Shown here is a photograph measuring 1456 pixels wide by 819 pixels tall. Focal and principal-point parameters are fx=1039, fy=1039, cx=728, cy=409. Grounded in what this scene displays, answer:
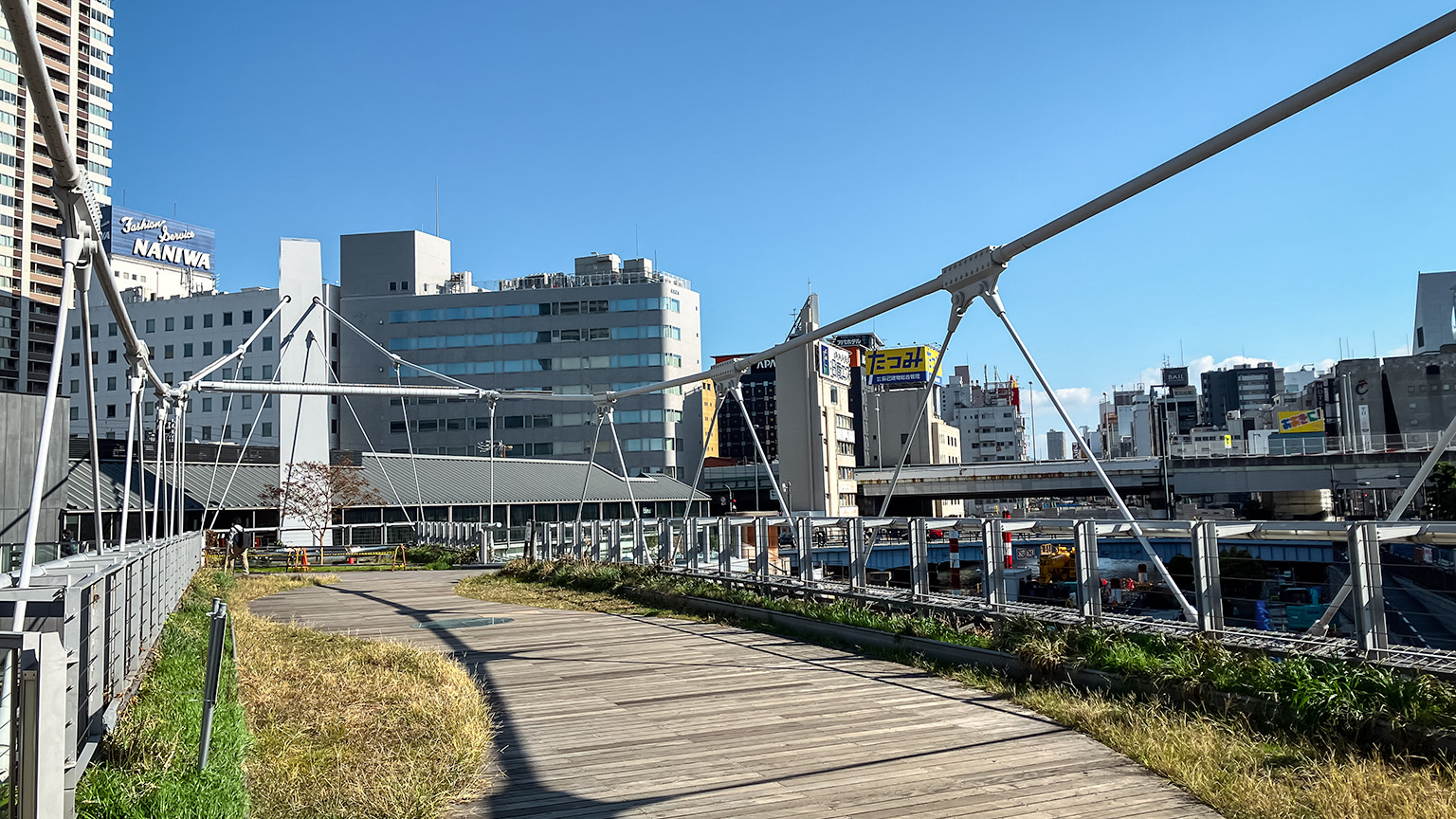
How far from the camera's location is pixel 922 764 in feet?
20.7

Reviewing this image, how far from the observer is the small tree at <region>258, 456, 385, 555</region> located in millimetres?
35094

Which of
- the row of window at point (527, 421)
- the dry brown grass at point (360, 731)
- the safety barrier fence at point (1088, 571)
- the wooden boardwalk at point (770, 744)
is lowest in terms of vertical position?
the wooden boardwalk at point (770, 744)

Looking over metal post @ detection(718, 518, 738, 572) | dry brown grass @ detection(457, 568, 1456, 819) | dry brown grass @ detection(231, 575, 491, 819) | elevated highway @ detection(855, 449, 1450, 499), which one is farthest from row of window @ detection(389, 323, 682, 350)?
dry brown grass @ detection(457, 568, 1456, 819)

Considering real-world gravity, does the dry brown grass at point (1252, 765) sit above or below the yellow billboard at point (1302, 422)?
below

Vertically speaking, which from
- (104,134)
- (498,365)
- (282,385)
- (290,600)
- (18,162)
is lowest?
(290,600)

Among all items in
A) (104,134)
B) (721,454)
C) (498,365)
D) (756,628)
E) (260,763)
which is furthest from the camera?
(721,454)

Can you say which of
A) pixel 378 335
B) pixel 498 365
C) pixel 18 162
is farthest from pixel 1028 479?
pixel 18 162

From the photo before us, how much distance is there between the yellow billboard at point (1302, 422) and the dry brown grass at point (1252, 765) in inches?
4605

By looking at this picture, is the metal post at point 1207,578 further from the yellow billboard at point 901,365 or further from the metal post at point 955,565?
the yellow billboard at point 901,365

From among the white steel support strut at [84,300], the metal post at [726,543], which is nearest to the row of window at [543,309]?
the metal post at [726,543]

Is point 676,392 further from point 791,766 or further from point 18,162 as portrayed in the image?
point 791,766

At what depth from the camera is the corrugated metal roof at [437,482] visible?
34.3 m

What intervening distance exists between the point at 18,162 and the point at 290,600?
84030mm

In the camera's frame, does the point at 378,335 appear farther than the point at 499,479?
Yes
